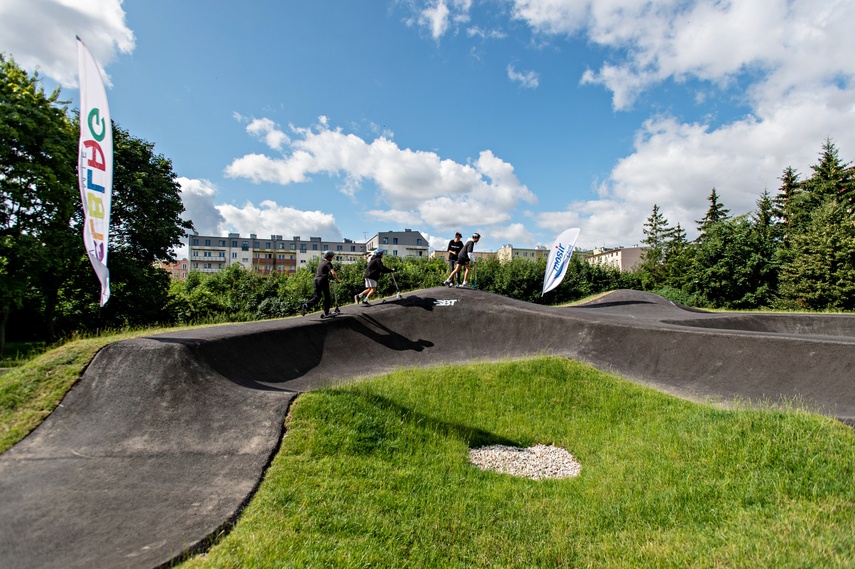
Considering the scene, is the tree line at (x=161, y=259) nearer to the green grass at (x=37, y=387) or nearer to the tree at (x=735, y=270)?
the tree at (x=735, y=270)

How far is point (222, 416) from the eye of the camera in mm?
6254

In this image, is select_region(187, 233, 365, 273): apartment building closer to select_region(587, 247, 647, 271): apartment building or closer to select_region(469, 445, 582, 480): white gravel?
select_region(587, 247, 647, 271): apartment building

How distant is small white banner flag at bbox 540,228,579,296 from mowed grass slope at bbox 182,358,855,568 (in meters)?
13.5

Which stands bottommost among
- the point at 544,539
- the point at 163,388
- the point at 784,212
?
the point at 544,539

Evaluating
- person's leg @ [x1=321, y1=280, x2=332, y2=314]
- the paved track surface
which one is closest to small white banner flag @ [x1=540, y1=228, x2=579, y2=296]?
the paved track surface

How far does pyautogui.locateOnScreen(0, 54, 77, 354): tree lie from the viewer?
1808 cm

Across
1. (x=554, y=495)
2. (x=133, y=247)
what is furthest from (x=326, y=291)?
(x=133, y=247)

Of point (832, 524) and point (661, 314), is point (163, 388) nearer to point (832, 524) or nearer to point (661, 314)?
point (832, 524)

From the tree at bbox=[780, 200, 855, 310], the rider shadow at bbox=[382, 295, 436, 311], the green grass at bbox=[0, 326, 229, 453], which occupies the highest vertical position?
the tree at bbox=[780, 200, 855, 310]

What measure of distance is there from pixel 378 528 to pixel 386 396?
378 cm

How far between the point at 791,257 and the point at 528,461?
34.5 meters

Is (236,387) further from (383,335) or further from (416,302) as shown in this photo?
(416,302)

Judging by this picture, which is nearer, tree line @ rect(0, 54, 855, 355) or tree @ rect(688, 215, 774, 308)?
tree line @ rect(0, 54, 855, 355)

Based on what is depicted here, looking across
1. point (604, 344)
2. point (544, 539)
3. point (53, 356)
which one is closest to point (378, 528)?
point (544, 539)
